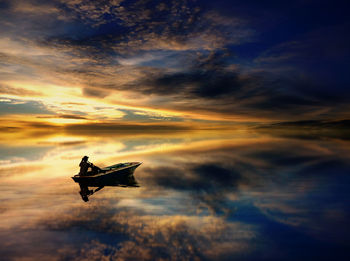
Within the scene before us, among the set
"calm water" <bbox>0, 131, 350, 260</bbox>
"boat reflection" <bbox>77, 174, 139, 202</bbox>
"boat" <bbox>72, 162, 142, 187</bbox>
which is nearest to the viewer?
"calm water" <bbox>0, 131, 350, 260</bbox>

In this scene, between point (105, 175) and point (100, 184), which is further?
point (105, 175)

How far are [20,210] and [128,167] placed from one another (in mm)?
10506

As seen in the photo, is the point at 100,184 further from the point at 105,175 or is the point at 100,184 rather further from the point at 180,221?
the point at 180,221

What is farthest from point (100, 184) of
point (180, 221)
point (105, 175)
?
point (180, 221)

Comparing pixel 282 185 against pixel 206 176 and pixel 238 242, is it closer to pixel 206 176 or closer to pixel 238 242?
pixel 206 176

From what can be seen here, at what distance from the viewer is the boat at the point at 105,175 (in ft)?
67.6

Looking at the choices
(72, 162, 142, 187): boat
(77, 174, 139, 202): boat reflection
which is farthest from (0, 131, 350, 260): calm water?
(72, 162, 142, 187): boat

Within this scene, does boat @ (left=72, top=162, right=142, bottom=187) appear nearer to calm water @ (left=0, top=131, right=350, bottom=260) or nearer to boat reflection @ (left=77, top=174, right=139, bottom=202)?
boat reflection @ (left=77, top=174, right=139, bottom=202)

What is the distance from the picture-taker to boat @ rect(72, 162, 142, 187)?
67.6 ft

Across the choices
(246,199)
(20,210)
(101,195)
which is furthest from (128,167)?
(246,199)

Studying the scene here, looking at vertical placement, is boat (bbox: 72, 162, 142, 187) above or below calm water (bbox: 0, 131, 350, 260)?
above

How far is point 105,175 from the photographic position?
849 inches

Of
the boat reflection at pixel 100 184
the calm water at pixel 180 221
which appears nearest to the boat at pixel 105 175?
the boat reflection at pixel 100 184

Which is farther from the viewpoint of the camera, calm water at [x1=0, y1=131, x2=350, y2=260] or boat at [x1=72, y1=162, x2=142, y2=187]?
boat at [x1=72, y1=162, x2=142, y2=187]
